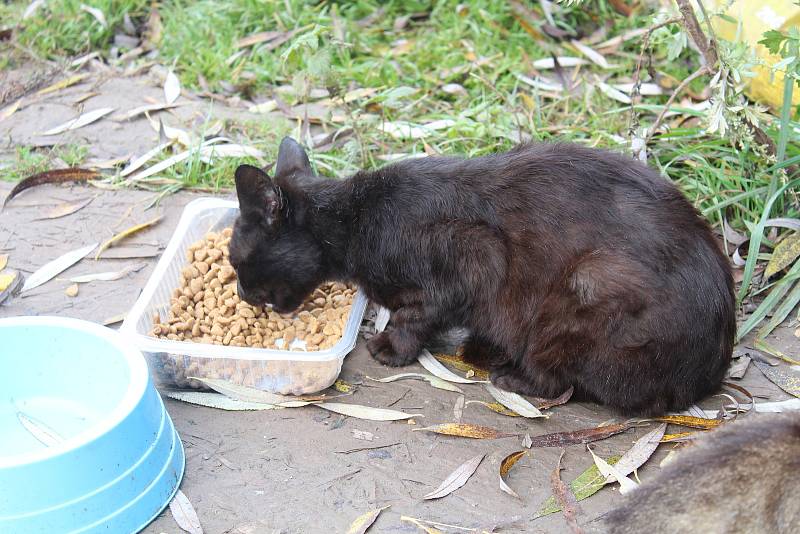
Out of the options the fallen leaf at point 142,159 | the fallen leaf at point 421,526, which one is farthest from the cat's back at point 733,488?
the fallen leaf at point 142,159

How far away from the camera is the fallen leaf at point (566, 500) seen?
323 centimetres

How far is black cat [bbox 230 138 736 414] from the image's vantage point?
140 inches

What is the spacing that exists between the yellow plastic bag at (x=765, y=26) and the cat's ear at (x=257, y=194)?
2737mm

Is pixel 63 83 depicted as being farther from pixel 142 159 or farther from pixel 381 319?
pixel 381 319

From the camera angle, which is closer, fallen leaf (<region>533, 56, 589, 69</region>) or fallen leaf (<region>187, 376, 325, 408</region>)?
fallen leaf (<region>187, 376, 325, 408</region>)

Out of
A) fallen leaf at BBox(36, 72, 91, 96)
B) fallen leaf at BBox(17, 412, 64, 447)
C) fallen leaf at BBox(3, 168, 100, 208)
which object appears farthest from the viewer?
fallen leaf at BBox(36, 72, 91, 96)

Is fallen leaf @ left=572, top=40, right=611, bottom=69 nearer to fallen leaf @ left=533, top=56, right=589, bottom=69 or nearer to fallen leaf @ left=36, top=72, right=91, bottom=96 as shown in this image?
fallen leaf @ left=533, top=56, right=589, bottom=69

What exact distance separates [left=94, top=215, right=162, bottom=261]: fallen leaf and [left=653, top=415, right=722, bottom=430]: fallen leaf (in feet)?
9.20

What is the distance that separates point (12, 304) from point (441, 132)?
2.51m

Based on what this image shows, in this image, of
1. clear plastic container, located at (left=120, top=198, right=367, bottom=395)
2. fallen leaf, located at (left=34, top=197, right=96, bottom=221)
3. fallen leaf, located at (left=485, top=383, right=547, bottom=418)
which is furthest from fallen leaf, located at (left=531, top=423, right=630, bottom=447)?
fallen leaf, located at (left=34, top=197, right=96, bottom=221)

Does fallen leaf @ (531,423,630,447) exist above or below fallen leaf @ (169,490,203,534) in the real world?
above

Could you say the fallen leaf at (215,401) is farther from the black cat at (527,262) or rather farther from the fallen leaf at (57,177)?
the fallen leaf at (57,177)

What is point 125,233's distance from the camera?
4.97 metres

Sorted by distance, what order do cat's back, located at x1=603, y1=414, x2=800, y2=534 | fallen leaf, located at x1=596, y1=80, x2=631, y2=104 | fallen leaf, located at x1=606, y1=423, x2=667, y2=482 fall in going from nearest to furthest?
cat's back, located at x1=603, y1=414, x2=800, y2=534 → fallen leaf, located at x1=606, y1=423, x2=667, y2=482 → fallen leaf, located at x1=596, y1=80, x2=631, y2=104
